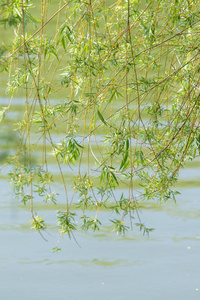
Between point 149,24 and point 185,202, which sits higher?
point 149,24

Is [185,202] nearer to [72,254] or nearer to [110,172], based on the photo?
[72,254]

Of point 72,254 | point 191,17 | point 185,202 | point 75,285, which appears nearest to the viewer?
point 191,17

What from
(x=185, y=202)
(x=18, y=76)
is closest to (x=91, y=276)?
(x=185, y=202)

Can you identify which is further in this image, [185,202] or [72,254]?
[185,202]

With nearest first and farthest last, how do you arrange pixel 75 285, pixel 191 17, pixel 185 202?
pixel 191 17 < pixel 75 285 < pixel 185 202

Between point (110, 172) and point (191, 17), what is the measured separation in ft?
1.95

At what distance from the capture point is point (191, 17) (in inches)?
90.8

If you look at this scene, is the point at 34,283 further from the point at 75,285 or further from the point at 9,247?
the point at 9,247

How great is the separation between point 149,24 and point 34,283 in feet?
5.61

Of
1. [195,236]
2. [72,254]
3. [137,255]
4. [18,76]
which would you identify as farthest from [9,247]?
[18,76]

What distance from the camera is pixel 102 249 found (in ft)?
12.9

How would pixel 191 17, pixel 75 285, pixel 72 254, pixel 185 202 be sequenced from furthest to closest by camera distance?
pixel 185 202 < pixel 72 254 < pixel 75 285 < pixel 191 17

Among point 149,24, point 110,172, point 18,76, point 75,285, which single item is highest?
point 149,24

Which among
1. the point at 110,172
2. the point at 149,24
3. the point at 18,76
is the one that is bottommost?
the point at 110,172
